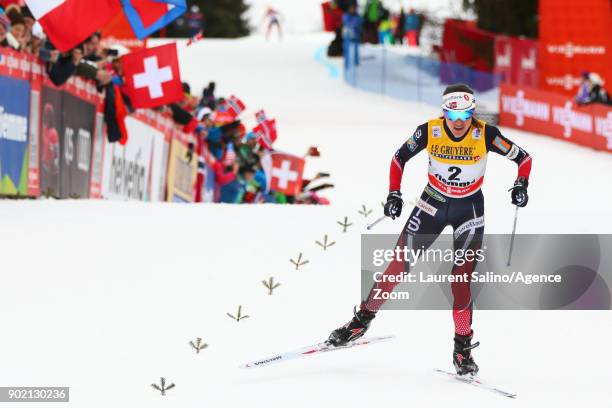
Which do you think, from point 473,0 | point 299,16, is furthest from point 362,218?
point 299,16

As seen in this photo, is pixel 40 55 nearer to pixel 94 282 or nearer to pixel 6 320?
pixel 94 282

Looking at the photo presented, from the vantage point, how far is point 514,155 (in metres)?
7.51

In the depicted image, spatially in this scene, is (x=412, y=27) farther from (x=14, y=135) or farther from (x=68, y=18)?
(x=14, y=135)

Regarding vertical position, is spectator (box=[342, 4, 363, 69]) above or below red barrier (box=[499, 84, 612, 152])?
above

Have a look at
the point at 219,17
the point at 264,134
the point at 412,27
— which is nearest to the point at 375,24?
the point at 412,27

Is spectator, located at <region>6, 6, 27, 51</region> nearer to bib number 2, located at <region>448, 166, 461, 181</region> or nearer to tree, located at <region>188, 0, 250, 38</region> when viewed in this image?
bib number 2, located at <region>448, 166, 461, 181</region>

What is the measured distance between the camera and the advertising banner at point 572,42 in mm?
28047

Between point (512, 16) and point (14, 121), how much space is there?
2758cm

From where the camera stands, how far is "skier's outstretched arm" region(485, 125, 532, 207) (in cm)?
734

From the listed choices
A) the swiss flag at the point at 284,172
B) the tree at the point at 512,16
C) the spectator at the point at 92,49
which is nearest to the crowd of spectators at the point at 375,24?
the tree at the point at 512,16

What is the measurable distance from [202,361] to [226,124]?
888 centimetres

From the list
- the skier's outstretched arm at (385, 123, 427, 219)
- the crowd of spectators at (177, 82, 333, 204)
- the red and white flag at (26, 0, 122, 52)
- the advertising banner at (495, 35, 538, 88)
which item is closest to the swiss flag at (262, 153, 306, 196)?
the crowd of spectators at (177, 82, 333, 204)

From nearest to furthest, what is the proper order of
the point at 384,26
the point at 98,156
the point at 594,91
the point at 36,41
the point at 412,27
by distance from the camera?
the point at 36,41 < the point at 98,156 < the point at 594,91 < the point at 384,26 < the point at 412,27

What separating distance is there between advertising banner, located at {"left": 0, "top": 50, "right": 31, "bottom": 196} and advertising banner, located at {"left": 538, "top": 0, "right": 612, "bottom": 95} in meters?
19.5
